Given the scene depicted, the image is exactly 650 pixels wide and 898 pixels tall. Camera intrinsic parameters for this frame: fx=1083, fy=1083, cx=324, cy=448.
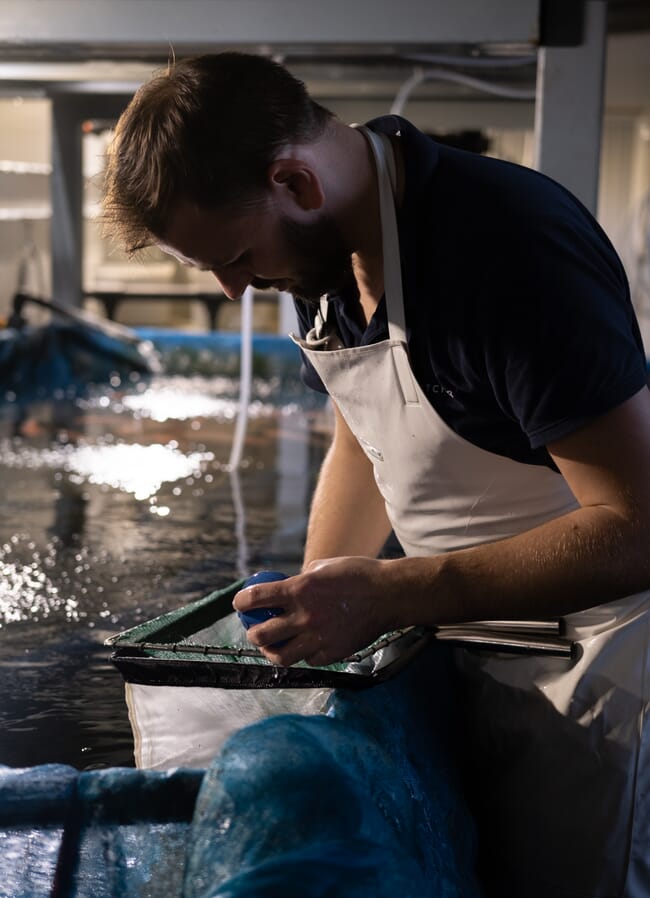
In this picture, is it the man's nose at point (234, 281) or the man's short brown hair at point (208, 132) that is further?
the man's nose at point (234, 281)

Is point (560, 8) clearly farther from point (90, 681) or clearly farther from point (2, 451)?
point (2, 451)

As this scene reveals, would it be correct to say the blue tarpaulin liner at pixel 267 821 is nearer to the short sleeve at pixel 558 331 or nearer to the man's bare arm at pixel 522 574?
the man's bare arm at pixel 522 574

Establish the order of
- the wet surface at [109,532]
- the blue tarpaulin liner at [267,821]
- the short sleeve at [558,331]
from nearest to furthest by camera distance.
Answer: the blue tarpaulin liner at [267,821] → the short sleeve at [558,331] → the wet surface at [109,532]

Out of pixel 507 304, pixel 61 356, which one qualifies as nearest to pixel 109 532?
pixel 507 304

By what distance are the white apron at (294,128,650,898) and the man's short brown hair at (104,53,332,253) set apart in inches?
5.5

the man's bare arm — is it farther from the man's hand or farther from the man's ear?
the man's ear

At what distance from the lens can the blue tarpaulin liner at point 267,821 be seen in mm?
1046

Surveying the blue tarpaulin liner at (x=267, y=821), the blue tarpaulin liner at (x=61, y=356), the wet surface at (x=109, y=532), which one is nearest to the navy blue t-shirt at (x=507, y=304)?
the blue tarpaulin liner at (x=267, y=821)

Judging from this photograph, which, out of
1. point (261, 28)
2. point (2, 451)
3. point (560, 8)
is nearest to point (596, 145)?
point (560, 8)

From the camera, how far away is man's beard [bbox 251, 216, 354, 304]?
1297mm

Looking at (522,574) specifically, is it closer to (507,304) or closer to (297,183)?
(507,304)

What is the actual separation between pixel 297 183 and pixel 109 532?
237 centimetres

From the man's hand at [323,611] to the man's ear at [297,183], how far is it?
0.43 metres

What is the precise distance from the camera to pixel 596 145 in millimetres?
2859
